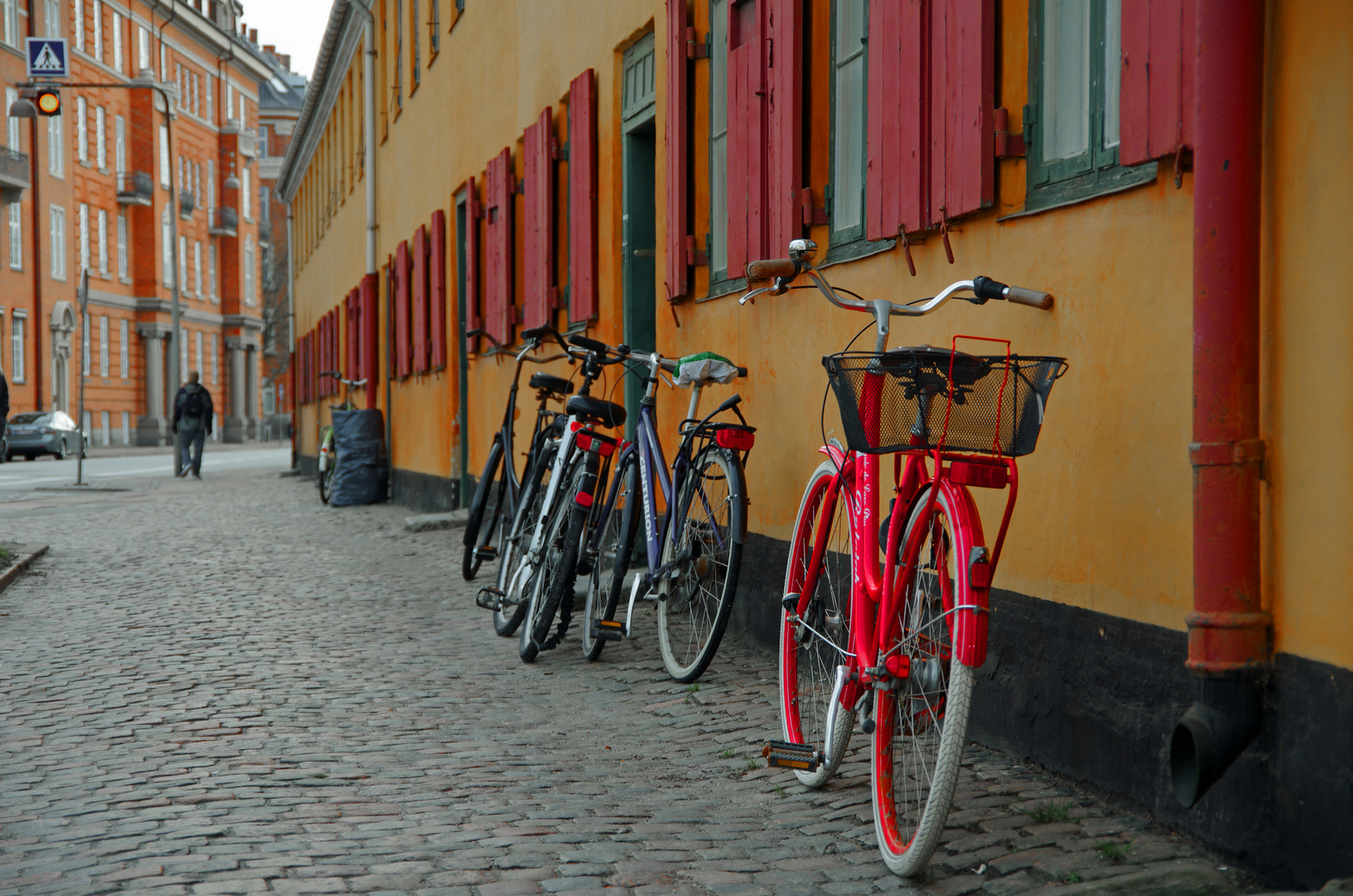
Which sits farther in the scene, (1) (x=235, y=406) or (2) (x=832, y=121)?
(1) (x=235, y=406)

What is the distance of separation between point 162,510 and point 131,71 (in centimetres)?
4573

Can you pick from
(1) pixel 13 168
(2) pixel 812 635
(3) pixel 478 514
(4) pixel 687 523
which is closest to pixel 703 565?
(4) pixel 687 523

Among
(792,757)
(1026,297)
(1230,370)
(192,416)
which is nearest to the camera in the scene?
(1230,370)

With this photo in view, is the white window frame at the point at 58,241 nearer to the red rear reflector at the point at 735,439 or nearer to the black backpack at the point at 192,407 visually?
the black backpack at the point at 192,407

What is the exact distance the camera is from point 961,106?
4.96 metres

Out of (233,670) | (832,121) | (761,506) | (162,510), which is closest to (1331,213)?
(832,121)

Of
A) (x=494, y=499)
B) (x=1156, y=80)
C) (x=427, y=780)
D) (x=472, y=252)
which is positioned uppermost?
(x=472, y=252)

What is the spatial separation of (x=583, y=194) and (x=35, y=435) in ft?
109

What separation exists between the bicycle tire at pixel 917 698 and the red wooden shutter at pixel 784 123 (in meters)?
3.07

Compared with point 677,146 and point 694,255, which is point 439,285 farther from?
point 694,255

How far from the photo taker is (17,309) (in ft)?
163

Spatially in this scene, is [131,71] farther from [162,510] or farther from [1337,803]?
[1337,803]

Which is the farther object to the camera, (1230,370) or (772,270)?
(772,270)

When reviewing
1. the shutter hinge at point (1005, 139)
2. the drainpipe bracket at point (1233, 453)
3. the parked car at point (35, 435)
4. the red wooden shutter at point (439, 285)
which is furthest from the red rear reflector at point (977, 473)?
the parked car at point (35, 435)
